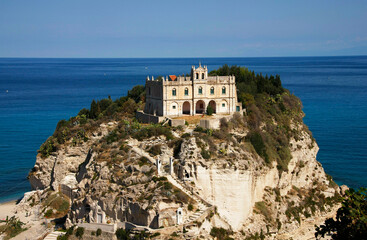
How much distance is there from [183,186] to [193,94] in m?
15.7

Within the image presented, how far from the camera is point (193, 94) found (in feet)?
195

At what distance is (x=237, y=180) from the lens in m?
49.4


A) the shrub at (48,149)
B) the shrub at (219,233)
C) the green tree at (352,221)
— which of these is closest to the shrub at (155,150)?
the shrub at (219,233)

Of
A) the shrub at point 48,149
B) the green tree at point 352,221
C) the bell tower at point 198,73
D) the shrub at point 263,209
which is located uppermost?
the bell tower at point 198,73

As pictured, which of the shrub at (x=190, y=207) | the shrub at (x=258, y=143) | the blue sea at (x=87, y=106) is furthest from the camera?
the blue sea at (x=87, y=106)

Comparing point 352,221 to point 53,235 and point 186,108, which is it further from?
point 186,108

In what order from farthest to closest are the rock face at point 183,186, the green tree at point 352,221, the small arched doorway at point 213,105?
the small arched doorway at point 213,105
the rock face at point 183,186
the green tree at point 352,221

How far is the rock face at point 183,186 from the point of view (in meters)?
44.9

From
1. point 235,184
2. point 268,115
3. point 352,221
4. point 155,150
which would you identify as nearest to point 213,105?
point 268,115

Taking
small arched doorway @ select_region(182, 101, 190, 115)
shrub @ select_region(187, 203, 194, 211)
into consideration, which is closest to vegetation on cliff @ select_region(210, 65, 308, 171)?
small arched doorway @ select_region(182, 101, 190, 115)

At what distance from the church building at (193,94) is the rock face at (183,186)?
5708mm

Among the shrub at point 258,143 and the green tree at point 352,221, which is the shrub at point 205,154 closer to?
the shrub at point 258,143

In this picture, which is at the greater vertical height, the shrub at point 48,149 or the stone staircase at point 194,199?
the shrub at point 48,149

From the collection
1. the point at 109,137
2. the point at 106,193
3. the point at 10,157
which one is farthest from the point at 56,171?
the point at 10,157
